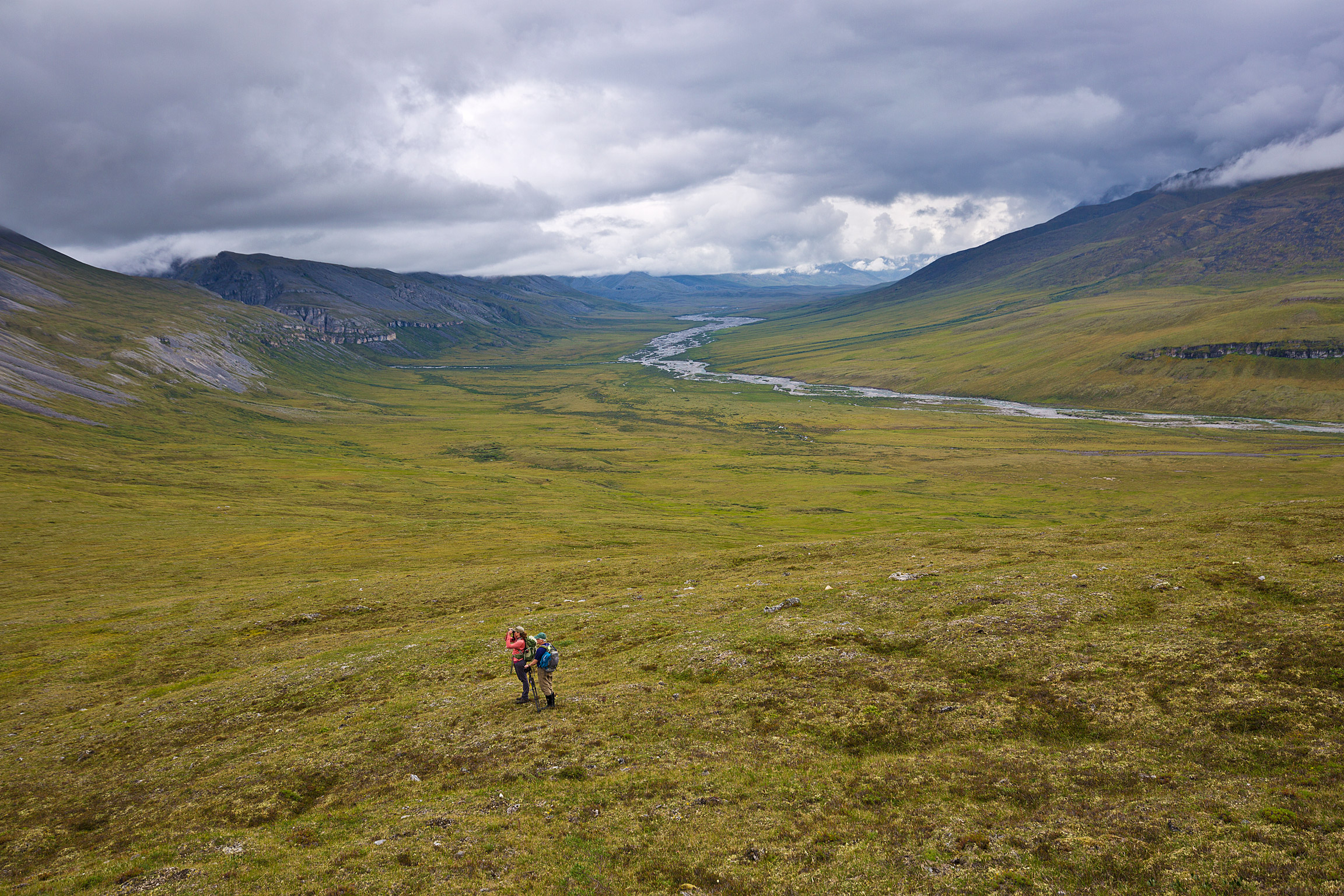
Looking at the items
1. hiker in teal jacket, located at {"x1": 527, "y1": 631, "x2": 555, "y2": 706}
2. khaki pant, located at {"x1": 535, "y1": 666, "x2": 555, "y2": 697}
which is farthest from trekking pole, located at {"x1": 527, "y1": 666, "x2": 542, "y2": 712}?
khaki pant, located at {"x1": 535, "y1": 666, "x2": 555, "y2": 697}

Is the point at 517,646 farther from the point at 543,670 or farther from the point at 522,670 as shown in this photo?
the point at 543,670

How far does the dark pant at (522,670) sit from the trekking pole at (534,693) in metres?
0.17

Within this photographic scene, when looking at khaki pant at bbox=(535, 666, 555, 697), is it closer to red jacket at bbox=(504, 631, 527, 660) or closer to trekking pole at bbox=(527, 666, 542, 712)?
trekking pole at bbox=(527, 666, 542, 712)

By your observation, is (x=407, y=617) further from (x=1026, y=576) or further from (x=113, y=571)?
(x=113, y=571)

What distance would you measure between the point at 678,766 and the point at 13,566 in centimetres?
9708

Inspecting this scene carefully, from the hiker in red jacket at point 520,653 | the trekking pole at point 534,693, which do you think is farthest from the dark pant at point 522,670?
the trekking pole at point 534,693

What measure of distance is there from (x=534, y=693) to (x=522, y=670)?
179 cm

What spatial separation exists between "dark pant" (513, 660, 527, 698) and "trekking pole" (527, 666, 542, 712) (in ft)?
0.57

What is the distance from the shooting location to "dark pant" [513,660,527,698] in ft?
95.3

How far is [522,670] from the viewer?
95.6ft

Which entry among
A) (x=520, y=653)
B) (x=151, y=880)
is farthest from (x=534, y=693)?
(x=151, y=880)

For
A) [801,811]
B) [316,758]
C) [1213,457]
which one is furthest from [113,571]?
[1213,457]

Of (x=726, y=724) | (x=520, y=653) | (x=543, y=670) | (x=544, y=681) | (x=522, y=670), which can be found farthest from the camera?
(x=520, y=653)

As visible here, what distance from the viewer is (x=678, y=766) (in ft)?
76.4
